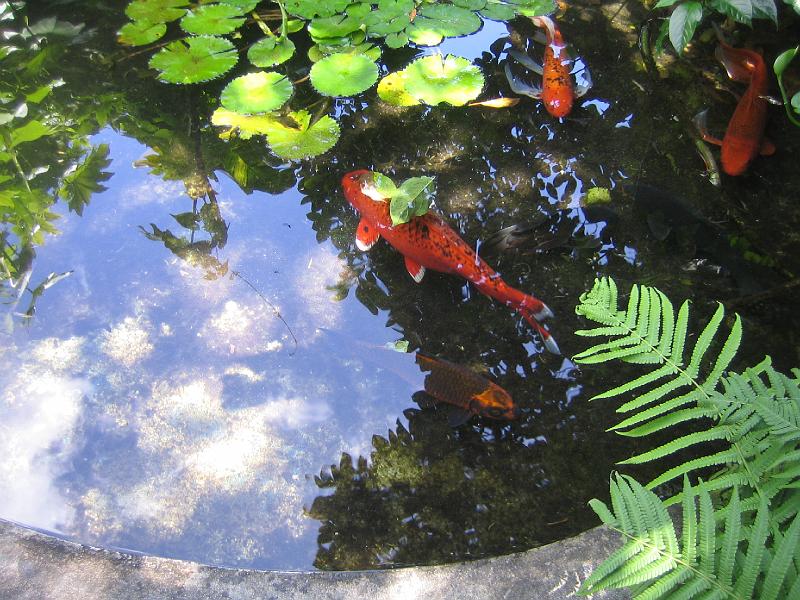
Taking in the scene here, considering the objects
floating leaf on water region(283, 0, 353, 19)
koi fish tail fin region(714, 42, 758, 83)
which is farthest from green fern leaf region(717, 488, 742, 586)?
floating leaf on water region(283, 0, 353, 19)

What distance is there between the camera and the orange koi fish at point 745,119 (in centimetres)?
308

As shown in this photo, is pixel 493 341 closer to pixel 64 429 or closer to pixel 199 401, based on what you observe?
pixel 199 401

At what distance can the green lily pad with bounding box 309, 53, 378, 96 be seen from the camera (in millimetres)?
3424

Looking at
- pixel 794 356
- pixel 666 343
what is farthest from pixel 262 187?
pixel 794 356

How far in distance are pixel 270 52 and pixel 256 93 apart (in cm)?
39

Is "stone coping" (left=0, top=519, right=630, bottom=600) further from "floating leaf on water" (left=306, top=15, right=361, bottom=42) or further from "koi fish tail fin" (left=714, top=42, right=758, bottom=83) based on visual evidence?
"floating leaf on water" (left=306, top=15, right=361, bottom=42)

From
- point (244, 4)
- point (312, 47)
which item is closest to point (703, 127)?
point (312, 47)

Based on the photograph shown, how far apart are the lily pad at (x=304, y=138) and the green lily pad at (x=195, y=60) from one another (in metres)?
0.58

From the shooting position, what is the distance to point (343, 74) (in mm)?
3479

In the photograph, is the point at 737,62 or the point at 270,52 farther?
the point at 270,52

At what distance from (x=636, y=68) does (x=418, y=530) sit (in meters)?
2.88

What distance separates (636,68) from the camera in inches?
143

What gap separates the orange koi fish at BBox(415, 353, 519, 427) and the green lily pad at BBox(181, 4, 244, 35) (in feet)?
8.35

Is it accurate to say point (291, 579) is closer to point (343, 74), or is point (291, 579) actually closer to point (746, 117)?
point (343, 74)
